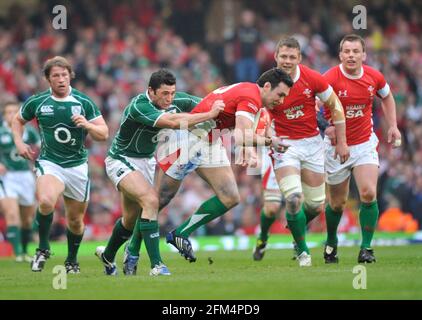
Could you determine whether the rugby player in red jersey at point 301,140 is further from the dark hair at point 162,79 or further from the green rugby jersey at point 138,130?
the dark hair at point 162,79

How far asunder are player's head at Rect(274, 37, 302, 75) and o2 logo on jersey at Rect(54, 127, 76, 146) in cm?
279

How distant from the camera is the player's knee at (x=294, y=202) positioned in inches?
490

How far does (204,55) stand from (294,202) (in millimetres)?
13662

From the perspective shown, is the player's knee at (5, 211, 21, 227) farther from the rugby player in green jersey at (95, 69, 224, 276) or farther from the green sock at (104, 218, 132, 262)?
the green sock at (104, 218, 132, 262)

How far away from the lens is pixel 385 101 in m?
13.4

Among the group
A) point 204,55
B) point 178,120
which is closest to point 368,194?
point 178,120

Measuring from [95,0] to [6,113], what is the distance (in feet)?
33.9

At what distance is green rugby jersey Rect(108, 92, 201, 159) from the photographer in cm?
1153

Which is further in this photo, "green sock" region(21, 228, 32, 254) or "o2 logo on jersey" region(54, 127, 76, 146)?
"green sock" region(21, 228, 32, 254)

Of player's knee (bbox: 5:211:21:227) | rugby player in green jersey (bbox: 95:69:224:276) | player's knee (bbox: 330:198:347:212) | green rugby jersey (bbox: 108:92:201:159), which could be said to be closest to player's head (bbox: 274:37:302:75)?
rugby player in green jersey (bbox: 95:69:224:276)

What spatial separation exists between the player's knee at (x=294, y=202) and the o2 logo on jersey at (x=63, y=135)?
2.81m

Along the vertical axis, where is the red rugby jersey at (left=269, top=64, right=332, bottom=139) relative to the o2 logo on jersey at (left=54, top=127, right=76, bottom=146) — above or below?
above

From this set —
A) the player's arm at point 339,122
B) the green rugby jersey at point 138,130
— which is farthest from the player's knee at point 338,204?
the green rugby jersey at point 138,130
